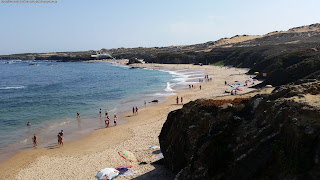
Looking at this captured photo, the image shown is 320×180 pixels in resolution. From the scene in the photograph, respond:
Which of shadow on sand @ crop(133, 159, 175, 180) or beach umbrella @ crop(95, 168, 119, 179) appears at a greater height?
shadow on sand @ crop(133, 159, 175, 180)

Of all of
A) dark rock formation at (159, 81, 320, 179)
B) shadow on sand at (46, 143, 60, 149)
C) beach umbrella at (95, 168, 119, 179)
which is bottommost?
shadow on sand at (46, 143, 60, 149)

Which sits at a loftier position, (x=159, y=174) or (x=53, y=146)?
(x=159, y=174)

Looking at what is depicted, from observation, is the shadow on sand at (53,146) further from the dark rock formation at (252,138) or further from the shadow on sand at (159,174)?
the dark rock formation at (252,138)

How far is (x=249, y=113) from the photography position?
9922 mm

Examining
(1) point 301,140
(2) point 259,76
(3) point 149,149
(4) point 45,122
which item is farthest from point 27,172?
(2) point 259,76

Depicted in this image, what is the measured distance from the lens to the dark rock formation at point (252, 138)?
6816mm

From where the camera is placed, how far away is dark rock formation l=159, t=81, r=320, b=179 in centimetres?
682

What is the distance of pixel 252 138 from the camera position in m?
8.45

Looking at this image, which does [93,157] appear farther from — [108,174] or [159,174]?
[159,174]

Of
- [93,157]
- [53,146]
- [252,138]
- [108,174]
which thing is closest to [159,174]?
[108,174]

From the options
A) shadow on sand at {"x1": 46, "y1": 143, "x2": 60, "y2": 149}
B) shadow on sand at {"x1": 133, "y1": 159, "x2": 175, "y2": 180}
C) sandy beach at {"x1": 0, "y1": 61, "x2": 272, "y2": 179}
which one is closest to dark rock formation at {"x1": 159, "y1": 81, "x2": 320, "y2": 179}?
shadow on sand at {"x1": 133, "y1": 159, "x2": 175, "y2": 180}

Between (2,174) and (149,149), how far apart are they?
32.4ft

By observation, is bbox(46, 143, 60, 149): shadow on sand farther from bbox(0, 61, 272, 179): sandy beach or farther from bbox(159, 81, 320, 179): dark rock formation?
bbox(159, 81, 320, 179): dark rock formation

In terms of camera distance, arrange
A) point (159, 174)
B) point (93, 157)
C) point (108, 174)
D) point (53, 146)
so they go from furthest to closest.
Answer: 1. point (53, 146)
2. point (93, 157)
3. point (108, 174)
4. point (159, 174)
